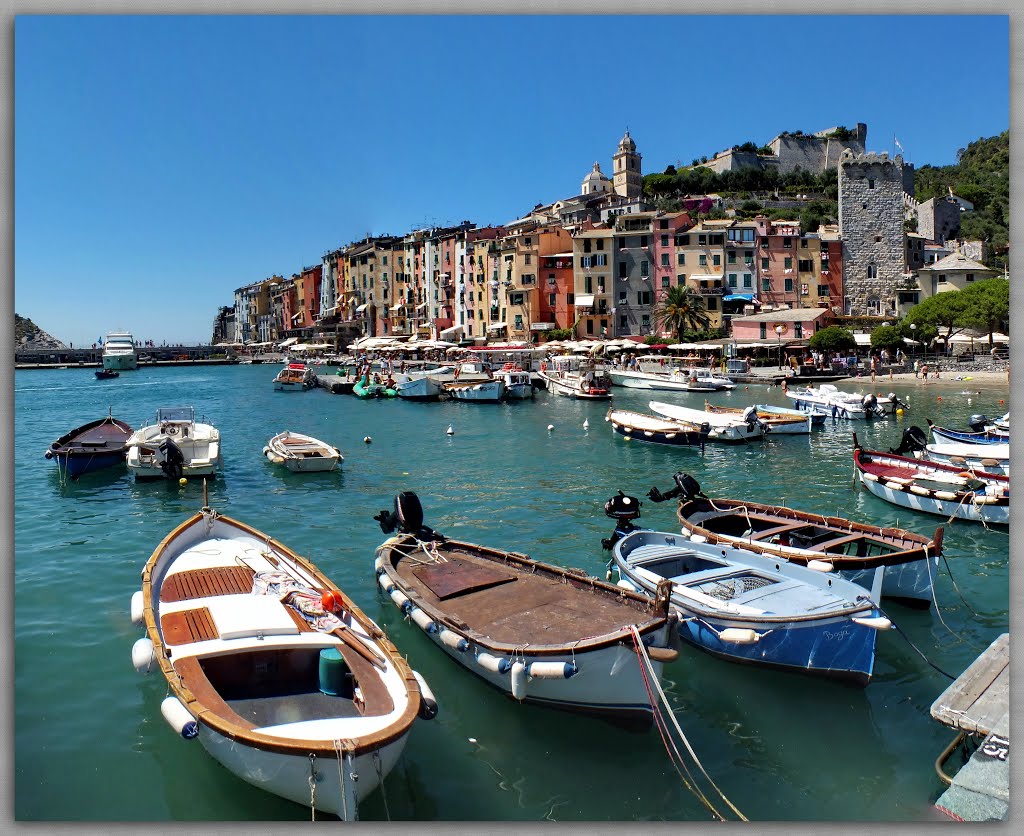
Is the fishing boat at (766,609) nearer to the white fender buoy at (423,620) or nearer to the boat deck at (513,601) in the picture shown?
the boat deck at (513,601)

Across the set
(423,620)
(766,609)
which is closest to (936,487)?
(766,609)

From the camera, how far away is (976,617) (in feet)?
43.0

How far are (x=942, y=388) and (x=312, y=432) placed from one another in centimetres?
3819

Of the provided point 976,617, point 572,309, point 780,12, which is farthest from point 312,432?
point 572,309

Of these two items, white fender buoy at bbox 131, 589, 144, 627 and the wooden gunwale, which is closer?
the wooden gunwale

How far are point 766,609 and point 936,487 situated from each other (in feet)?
43.9

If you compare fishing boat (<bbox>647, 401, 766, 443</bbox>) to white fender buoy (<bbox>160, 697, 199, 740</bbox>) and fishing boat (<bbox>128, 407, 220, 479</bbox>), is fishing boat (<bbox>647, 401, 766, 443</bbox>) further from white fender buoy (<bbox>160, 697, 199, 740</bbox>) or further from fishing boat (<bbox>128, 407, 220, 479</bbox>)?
white fender buoy (<bbox>160, 697, 199, 740</bbox>)

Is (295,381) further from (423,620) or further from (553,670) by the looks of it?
(553,670)

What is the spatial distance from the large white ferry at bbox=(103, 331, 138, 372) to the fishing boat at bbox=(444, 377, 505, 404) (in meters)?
72.1

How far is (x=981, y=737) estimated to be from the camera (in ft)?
26.7

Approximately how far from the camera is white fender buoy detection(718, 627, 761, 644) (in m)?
10.3

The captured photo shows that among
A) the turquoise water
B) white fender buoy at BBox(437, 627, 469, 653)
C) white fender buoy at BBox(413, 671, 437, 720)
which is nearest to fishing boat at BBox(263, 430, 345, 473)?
the turquoise water

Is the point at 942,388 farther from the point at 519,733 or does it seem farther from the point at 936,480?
the point at 519,733

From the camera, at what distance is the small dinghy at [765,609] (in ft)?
34.2
